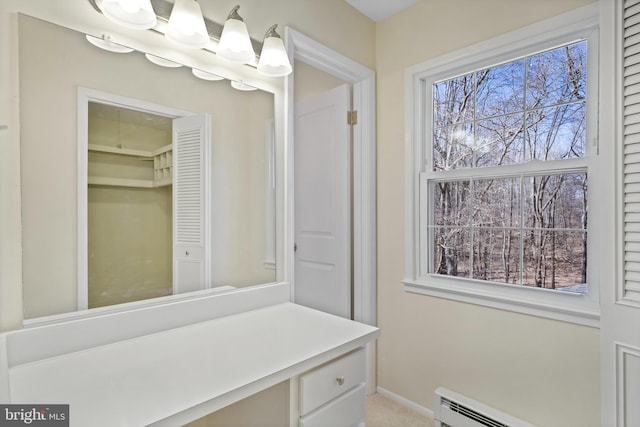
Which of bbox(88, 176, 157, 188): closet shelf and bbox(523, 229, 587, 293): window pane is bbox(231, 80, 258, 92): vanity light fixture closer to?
bbox(88, 176, 157, 188): closet shelf

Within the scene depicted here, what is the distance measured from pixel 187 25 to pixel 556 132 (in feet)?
5.65

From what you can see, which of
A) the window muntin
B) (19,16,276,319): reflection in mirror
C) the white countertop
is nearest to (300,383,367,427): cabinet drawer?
the white countertop

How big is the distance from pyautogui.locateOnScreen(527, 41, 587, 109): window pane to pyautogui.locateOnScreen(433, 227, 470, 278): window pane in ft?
2.55

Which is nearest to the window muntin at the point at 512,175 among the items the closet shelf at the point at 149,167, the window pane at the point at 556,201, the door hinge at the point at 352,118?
the window pane at the point at 556,201

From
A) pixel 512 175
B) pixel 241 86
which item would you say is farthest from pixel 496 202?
pixel 241 86

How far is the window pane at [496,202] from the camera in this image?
1734 mm

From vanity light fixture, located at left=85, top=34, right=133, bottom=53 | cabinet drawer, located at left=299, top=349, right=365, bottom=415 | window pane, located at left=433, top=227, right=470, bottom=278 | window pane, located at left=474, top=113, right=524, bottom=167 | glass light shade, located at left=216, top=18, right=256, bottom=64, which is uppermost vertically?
glass light shade, located at left=216, top=18, right=256, bottom=64

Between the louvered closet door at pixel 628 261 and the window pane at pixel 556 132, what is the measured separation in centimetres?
24

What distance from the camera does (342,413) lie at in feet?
3.77

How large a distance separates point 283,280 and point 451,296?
988 millimetres

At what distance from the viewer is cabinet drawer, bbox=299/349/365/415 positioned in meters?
1.03

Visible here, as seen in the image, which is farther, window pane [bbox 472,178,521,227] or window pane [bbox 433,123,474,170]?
window pane [bbox 433,123,474,170]

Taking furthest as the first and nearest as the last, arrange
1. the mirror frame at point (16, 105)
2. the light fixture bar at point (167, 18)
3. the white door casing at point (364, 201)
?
the white door casing at point (364, 201)
the light fixture bar at point (167, 18)
the mirror frame at point (16, 105)

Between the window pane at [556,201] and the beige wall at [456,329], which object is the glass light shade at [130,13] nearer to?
the beige wall at [456,329]
